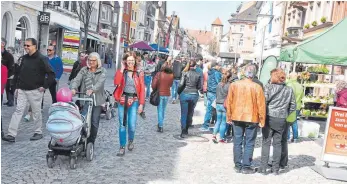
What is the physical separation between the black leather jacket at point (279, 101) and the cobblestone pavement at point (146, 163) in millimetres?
1065

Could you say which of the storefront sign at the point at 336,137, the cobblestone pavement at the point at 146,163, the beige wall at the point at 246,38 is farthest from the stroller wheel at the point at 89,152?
the beige wall at the point at 246,38

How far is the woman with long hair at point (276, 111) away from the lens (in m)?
7.15

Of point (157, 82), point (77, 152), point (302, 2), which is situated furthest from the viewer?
point (302, 2)

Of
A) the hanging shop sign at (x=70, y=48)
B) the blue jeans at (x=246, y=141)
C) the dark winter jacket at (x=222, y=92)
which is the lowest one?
the blue jeans at (x=246, y=141)

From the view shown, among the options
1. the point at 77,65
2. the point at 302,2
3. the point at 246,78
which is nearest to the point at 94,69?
the point at 246,78

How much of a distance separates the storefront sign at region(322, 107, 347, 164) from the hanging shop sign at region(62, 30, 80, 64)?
14379 millimetres

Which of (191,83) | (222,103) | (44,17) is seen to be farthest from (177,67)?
(44,17)

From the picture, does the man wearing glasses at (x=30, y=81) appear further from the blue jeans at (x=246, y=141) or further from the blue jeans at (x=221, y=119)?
the blue jeans at (x=221, y=119)

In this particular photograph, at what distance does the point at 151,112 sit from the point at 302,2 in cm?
2181

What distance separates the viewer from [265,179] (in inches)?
277

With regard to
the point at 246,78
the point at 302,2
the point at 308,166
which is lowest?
the point at 308,166

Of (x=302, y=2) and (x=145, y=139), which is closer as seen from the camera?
(x=145, y=139)

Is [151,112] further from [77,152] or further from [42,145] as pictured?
[77,152]

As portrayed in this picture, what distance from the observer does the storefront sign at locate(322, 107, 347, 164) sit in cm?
807
